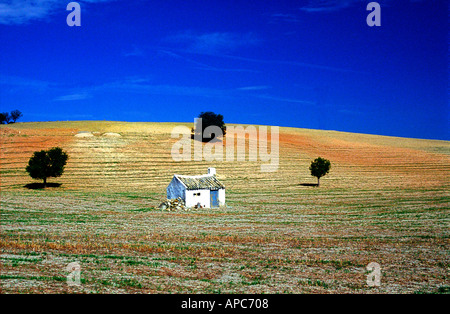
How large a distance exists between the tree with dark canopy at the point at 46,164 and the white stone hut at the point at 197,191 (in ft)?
75.6

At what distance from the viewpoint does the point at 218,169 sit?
67.4m

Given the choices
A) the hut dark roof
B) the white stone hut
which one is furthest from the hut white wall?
the hut dark roof

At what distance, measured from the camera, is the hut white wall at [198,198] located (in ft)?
135

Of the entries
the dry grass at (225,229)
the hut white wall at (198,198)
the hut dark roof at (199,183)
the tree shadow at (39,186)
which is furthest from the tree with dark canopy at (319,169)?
the tree shadow at (39,186)

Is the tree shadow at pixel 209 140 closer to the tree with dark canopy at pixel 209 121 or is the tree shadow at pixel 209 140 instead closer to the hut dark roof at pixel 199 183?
the tree with dark canopy at pixel 209 121

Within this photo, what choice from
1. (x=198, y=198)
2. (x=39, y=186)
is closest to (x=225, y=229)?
(x=198, y=198)

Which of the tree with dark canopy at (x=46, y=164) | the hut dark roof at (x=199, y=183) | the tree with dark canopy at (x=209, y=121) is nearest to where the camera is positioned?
the hut dark roof at (x=199, y=183)

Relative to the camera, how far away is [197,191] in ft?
137

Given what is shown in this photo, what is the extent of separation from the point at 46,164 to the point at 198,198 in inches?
1076
